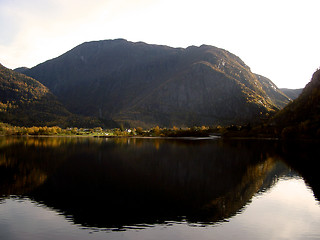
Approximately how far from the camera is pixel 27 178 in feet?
175

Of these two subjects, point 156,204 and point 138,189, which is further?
point 138,189

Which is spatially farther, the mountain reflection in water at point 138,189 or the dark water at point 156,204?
the mountain reflection in water at point 138,189

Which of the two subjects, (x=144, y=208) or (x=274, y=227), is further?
(x=144, y=208)

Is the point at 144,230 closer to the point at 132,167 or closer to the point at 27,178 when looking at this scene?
the point at 27,178

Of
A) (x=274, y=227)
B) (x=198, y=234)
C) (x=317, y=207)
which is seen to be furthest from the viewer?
(x=317, y=207)

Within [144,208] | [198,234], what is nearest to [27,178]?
[144,208]

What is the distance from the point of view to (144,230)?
2850cm

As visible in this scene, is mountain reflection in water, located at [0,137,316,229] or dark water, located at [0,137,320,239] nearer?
dark water, located at [0,137,320,239]

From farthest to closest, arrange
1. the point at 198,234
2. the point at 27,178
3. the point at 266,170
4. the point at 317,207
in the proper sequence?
1. the point at 266,170
2. the point at 27,178
3. the point at 317,207
4. the point at 198,234

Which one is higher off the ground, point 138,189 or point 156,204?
point 138,189

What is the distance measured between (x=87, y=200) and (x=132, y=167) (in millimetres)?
30311

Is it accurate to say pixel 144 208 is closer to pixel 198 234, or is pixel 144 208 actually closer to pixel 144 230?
pixel 144 230

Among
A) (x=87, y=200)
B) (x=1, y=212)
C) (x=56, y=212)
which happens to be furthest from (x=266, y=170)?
(x=1, y=212)

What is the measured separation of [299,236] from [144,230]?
15348 mm
